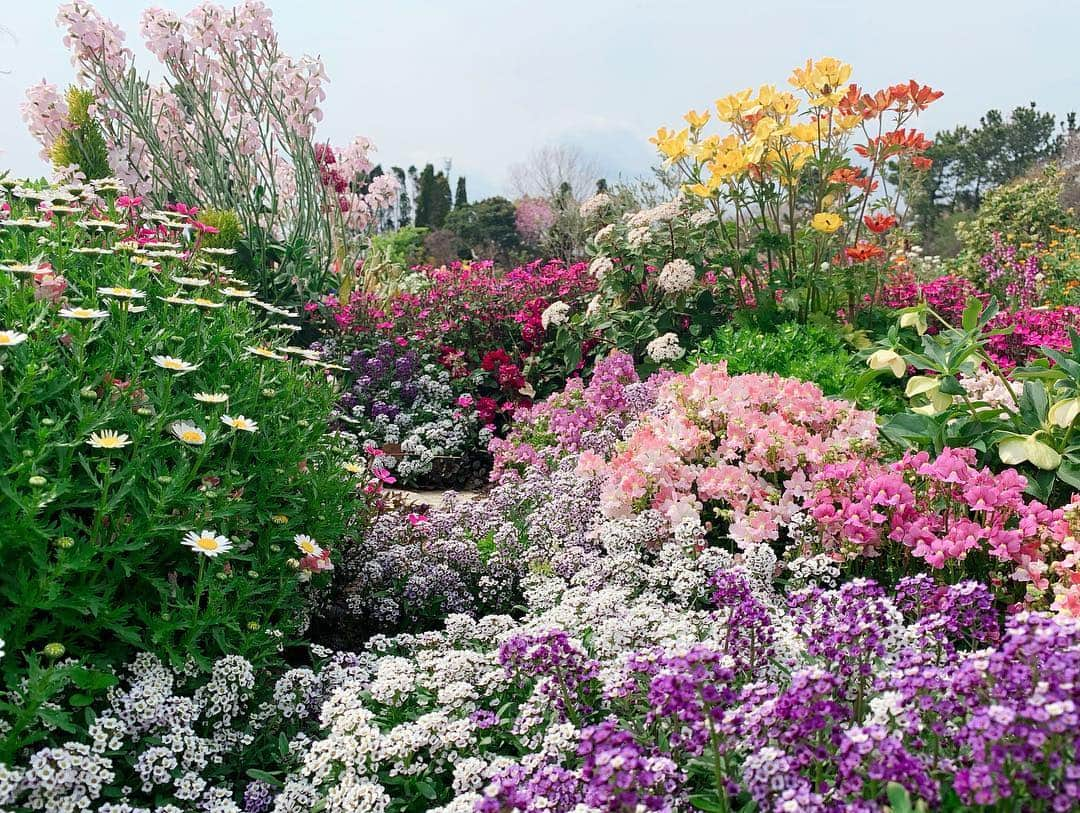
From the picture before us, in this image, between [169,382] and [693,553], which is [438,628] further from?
[169,382]

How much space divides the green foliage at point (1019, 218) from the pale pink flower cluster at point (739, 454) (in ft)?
53.7

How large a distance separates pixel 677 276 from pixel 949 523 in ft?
10.8

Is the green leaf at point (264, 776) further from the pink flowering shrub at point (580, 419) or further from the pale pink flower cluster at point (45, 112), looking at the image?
the pale pink flower cluster at point (45, 112)

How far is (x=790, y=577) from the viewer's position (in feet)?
9.47

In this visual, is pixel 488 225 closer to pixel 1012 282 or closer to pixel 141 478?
pixel 1012 282

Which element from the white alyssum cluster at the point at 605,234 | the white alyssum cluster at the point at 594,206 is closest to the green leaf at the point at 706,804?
the white alyssum cluster at the point at 605,234

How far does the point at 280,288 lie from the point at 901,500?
5409mm

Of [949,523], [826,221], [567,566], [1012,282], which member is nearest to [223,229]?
[826,221]

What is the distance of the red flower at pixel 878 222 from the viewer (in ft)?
17.1

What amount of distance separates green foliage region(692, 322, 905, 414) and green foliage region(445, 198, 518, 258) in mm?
31972

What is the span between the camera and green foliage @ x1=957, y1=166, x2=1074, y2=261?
18.3 metres

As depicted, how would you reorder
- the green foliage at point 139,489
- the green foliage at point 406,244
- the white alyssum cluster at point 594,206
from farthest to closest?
the green foliage at point 406,244, the white alyssum cluster at point 594,206, the green foliage at point 139,489

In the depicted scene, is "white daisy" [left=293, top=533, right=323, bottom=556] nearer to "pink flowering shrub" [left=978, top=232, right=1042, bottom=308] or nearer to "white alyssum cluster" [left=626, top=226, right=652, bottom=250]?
"white alyssum cluster" [left=626, top=226, right=652, bottom=250]

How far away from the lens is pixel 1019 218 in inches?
737
